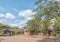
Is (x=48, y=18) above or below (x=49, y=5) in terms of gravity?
below

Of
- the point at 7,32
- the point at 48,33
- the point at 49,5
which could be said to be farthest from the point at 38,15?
the point at 7,32

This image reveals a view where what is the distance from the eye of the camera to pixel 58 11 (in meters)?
14.3

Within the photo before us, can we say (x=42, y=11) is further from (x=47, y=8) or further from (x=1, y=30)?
(x=1, y=30)

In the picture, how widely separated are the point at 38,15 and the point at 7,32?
25.8m

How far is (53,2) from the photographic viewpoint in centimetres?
1455

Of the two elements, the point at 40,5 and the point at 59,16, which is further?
the point at 40,5

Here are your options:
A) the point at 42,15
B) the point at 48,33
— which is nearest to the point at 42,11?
the point at 42,15

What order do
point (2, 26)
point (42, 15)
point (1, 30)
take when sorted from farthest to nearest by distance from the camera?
point (1, 30) → point (2, 26) → point (42, 15)

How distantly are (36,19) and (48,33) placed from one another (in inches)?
897

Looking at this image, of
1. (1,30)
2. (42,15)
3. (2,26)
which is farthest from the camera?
(1,30)

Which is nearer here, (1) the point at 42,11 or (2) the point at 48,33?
(1) the point at 42,11

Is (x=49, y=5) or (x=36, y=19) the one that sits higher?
(x=49, y=5)

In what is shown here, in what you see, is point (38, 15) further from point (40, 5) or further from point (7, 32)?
point (7, 32)

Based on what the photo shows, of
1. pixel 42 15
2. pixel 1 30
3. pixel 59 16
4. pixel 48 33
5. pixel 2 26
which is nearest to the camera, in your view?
pixel 59 16
